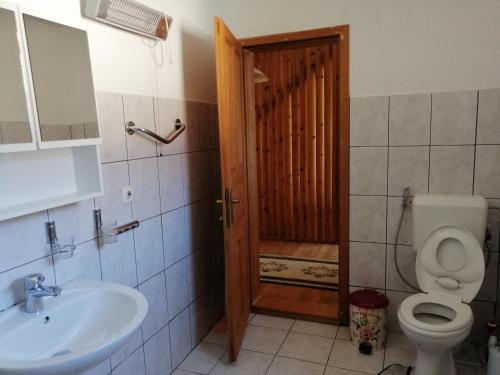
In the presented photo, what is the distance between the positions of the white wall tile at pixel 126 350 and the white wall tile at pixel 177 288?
291 mm

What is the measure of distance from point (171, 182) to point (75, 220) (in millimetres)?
701

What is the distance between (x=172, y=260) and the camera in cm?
225

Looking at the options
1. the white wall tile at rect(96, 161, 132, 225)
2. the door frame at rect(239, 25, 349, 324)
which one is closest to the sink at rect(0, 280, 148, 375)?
the white wall tile at rect(96, 161, 132, 225)

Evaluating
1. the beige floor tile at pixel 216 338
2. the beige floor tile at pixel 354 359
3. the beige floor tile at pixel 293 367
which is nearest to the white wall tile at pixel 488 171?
the beige floor tile at pixel 354 359

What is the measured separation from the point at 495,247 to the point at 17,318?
2457 mm

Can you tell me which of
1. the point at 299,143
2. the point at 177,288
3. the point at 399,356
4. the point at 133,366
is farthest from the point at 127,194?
the point at 299,143

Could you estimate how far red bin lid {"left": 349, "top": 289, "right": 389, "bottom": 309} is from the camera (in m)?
2.41

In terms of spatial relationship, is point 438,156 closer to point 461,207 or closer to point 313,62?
point 461,207

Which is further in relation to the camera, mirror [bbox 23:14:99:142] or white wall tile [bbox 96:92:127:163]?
white wall tile [bbox 96:92:127:163]

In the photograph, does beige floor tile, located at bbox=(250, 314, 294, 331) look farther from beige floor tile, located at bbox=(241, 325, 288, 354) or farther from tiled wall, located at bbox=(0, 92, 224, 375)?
tiled wall, located at bbox=(0, 92, 224, 375)

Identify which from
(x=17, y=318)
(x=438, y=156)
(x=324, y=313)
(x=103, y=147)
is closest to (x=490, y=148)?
(x=438, y=156)

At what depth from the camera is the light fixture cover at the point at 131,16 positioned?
5.24 feet

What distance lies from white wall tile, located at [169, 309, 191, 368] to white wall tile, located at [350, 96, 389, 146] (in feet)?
5.01

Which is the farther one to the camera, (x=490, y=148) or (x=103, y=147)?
(x=490, y=148)
